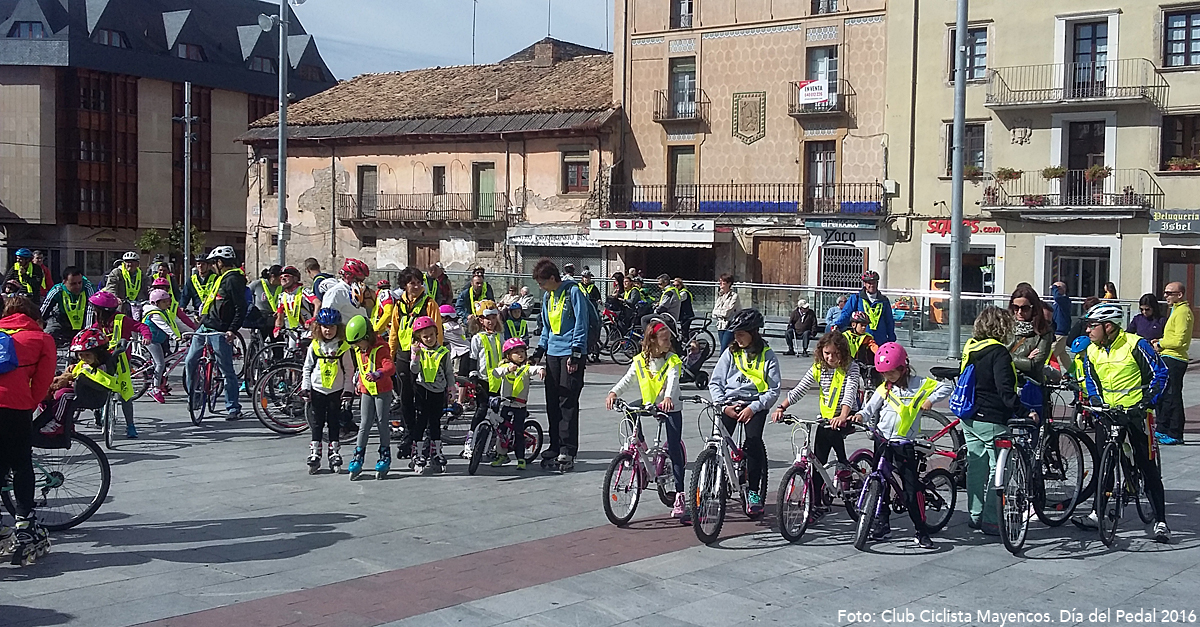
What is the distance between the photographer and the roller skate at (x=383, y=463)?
34.6 feet

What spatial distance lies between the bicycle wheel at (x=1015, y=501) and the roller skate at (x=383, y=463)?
499 centimetres

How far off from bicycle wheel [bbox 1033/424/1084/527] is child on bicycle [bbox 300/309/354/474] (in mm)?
5585

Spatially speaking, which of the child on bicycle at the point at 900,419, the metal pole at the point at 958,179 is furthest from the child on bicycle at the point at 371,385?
the metal pole at the point at 958,179

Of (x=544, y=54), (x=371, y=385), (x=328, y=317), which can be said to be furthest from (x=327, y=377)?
(x=544, y=54)

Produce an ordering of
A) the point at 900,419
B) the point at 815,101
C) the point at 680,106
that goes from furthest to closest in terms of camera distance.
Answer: the point at 680,106
the point at 815,101
the point at 900,419

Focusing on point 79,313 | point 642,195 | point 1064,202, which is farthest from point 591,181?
point 79,313

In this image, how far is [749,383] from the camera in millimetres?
8797

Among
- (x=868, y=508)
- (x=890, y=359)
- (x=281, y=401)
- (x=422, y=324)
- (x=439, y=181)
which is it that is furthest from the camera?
(x=439, y=181)

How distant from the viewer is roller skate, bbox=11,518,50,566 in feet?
24.5

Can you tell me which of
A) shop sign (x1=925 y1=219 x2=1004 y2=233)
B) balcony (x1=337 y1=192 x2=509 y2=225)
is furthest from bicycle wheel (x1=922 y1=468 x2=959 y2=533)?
balcony (x1=337 y1=192 x2=509 y2=225)

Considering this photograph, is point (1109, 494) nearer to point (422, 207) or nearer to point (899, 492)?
point (899, 492)

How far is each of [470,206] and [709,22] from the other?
10.1 metres

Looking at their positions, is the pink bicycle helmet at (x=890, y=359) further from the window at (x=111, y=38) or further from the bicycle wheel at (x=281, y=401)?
the window at (x=111, y=38)

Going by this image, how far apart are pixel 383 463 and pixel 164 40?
60.5 meters
